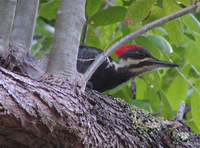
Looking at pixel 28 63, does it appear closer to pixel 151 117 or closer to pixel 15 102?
pixel 15 102

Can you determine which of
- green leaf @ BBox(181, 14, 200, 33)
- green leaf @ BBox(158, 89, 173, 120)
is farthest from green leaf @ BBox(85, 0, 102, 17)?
green leaf @ BBox(158, 89, 173, 120)

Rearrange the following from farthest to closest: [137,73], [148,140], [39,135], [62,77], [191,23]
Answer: [137,73] < [191,23] < [148,140] < [62,77] < [39,135]

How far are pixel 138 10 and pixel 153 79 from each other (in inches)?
38.1

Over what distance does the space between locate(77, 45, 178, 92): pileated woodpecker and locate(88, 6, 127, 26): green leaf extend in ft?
1.78

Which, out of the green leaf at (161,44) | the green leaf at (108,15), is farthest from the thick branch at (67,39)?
the green leaf at (161,44)

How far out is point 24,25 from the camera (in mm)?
2029

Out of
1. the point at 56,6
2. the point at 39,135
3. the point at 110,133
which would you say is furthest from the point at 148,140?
the point at 56,6

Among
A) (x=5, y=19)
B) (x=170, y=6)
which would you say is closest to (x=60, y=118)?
(x=5, y=19)

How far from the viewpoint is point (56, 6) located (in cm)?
244

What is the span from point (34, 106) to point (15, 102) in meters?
0.10

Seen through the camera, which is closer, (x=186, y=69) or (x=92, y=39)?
(x=186, y=69)

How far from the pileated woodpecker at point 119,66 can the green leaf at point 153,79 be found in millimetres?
75

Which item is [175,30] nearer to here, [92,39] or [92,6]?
[92,6]

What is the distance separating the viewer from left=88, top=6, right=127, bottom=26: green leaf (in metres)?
2.29
